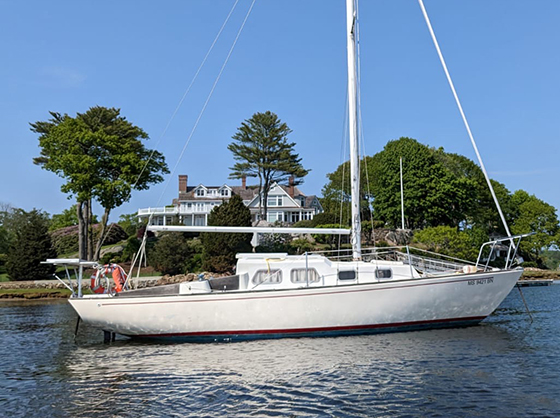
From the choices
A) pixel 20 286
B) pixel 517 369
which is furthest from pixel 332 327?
pixel 20 286

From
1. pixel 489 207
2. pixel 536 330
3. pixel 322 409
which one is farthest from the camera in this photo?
pixel 489 207

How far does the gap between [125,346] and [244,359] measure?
5.09 m

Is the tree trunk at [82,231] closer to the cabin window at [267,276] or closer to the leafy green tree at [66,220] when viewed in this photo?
the leafy green tree at [66,220]

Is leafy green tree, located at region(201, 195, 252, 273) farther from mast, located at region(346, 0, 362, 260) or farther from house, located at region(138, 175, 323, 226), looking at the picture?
mast, located at region(346, 0, 362, 260)

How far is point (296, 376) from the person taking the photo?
1242 cm

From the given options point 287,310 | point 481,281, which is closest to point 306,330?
point 287,310

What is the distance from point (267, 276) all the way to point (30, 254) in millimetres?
35215

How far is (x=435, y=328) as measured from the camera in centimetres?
1811

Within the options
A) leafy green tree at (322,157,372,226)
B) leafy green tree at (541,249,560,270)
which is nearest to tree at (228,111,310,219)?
leafy green tree at (322,157,372,226)

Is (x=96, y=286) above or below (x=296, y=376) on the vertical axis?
above

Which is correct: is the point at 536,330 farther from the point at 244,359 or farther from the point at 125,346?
the point at 125,346

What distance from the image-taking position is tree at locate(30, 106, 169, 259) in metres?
50.1

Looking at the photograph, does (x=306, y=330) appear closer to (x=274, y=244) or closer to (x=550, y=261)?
(x=274, y=244)

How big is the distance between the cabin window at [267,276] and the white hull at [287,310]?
3.26 feet
